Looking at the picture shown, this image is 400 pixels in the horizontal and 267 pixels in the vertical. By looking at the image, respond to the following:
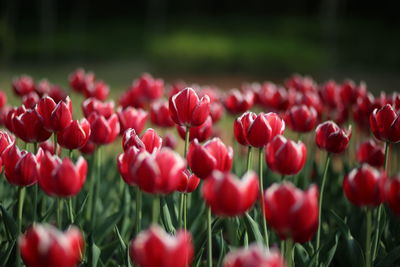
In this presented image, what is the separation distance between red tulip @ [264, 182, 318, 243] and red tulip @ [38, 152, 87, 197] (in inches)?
17.5

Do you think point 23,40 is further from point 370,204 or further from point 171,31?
point 370,204

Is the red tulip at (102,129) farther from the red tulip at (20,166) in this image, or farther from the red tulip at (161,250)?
the red tulip at (161,250)

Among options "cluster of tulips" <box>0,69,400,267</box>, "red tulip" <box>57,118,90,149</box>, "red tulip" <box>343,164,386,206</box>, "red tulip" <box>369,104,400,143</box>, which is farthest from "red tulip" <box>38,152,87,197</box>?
"red tulip" <box>369,104,400,143</box>

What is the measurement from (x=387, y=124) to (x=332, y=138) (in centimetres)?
17

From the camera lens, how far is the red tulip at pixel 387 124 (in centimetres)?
176

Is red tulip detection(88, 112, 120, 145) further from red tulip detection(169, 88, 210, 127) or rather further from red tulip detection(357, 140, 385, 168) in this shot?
red tulip detection(357, 140, 385, 168)

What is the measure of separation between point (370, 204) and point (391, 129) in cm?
45

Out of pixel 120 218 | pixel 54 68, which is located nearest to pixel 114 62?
pixel 54 68

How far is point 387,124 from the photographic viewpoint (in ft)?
5.85

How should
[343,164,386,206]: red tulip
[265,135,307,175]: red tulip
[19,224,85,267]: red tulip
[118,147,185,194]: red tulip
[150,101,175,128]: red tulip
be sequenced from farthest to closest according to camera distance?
1. [150,101,175,128]: red tulip
2. [265,135,307,175]: red tulip
3. [343,164,386,206]: red tulip
4. [118,147,185,194]: red tulip
5. [19,224,85,267]: red tulip

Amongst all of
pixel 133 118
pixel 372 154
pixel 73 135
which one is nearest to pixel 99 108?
pixel 133 118

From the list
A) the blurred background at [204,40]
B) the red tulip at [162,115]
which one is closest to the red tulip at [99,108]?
the red tulip at [162,115]

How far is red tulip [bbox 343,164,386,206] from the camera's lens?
1.37 meters

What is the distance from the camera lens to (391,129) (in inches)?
69.6
